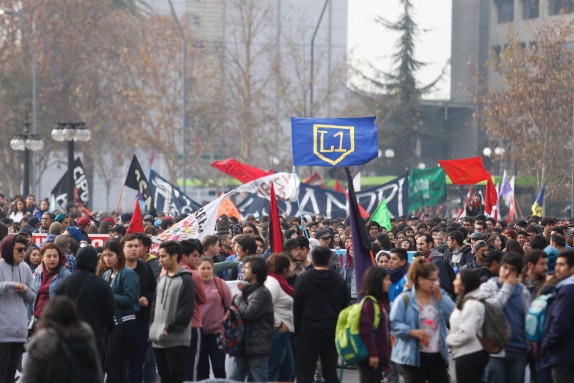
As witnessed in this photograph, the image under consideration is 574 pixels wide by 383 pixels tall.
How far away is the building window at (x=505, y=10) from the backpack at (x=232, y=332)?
225 feet

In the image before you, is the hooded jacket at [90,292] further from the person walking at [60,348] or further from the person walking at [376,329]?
the person walking at [60,348]

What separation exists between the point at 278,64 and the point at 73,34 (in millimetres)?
9197

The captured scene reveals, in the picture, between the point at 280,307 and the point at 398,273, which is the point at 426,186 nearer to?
the point at 398,273

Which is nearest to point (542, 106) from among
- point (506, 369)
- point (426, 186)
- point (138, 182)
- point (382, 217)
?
point (426, 186)

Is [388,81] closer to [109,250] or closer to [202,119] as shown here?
[202,119]

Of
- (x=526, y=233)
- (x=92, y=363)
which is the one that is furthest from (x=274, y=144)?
(x=92, y=363)

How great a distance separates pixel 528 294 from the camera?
1166 cm

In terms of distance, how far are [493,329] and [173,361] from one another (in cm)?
312

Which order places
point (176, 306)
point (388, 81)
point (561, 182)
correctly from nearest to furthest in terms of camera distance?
point (176, 306)
point (561, 182)
point (388, 81)

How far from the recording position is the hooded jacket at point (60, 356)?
8.50m

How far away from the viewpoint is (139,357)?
1342cm

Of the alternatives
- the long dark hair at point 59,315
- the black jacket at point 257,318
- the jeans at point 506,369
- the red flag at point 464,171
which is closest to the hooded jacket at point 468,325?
the jeans at point 506,369

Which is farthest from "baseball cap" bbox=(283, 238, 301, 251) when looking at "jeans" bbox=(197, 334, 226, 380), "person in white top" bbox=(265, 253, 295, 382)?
"jeans" bbox=(197, 334, 226, 380)

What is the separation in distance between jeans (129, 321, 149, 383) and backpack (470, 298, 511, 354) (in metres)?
3.64
